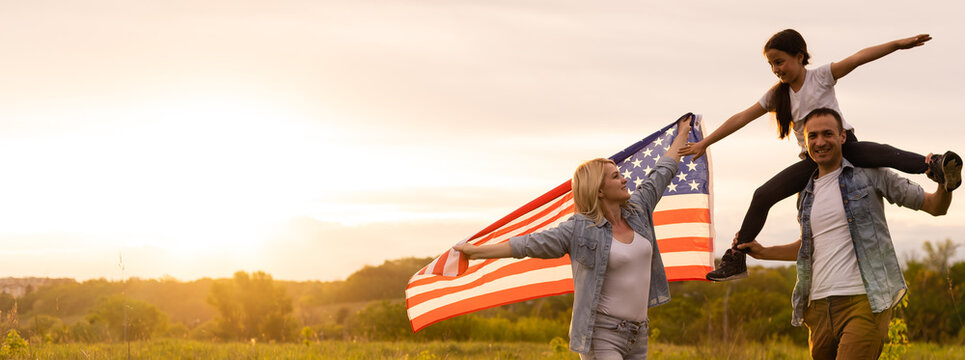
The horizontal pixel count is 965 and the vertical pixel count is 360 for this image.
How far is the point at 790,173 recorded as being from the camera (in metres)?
6.53

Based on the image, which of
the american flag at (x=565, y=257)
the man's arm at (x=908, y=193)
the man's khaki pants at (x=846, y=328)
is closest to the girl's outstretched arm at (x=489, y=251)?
the american flag at (x=565, y=257)

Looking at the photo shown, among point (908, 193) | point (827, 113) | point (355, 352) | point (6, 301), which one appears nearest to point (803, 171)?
point (827, 113)

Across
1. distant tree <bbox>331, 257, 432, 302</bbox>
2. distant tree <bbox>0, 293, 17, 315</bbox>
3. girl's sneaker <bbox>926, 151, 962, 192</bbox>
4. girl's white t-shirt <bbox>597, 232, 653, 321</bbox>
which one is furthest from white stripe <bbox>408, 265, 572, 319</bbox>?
distant tree <bbox>331, 257, 432, 302</bbox>

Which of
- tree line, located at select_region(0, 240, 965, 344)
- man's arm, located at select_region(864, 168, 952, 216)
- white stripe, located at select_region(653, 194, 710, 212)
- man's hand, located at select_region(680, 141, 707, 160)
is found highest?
man's hand, located at select_region(680, 141, 707, 160)

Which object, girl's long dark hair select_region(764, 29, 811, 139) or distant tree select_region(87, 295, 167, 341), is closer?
girl's long dark hair select_region(764, 29, 811, 139)

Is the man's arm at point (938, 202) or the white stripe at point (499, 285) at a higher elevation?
the man's arm at point (938, 202)

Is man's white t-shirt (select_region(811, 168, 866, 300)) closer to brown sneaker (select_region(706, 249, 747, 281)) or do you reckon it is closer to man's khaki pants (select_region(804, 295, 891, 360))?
man's khaki pants (select_region(804, 295, 891, 360))

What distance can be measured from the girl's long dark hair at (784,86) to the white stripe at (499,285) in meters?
2.91

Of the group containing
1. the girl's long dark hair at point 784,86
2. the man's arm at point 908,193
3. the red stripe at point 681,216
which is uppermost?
the girl's long dark hair at point 784,86

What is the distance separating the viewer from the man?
229 inches

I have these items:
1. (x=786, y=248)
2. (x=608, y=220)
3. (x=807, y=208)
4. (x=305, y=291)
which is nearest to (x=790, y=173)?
(x=807, y=208)

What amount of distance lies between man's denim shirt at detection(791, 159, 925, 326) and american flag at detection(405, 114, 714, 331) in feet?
7.43

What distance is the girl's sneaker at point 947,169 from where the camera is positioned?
548 cm

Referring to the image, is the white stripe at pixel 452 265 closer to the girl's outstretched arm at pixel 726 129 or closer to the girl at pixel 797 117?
the girl at pixel 797 117
